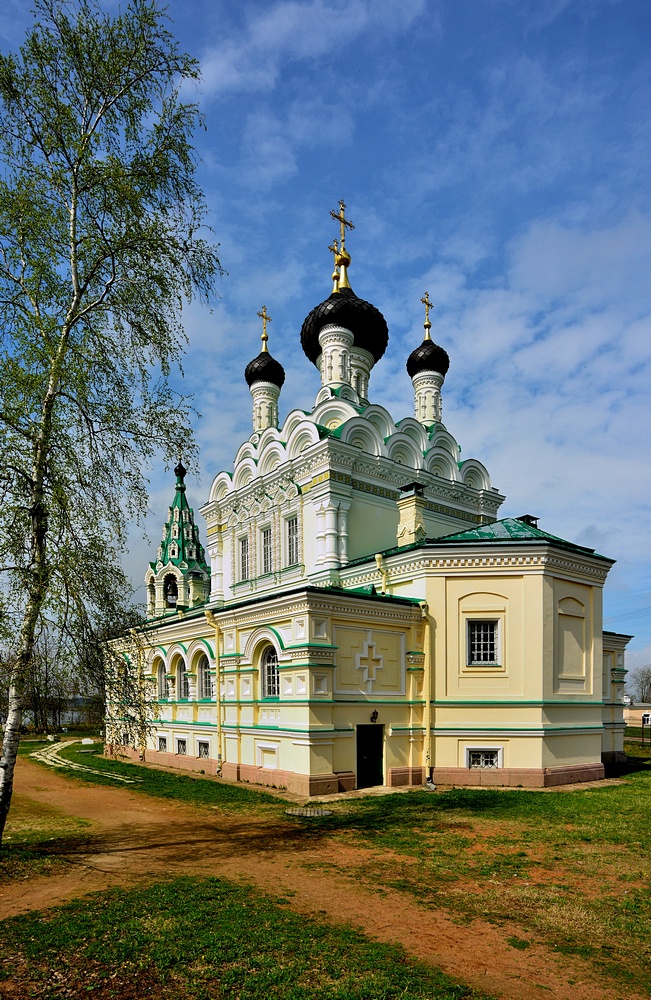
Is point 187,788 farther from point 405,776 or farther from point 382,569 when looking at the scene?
point 382,569

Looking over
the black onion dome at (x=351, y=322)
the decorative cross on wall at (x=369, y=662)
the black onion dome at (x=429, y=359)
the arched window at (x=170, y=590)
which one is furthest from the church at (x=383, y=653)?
the arched window at (x=170, y=590)

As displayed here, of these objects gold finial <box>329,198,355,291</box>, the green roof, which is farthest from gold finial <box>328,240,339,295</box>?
the green roof

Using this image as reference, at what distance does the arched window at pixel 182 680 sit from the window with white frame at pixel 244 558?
469 cm

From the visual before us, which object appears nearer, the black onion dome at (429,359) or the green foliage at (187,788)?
the green foliage at (187,788)

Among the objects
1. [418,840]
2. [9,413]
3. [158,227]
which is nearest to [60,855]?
[418,840]

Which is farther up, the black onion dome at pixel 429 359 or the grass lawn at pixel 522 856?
the black onion dome at pixel 429 359

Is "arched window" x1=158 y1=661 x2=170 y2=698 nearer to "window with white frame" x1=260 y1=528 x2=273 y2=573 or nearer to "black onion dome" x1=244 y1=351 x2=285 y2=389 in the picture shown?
"window with white frame" x1=260 y1=528 x2=273 y2=573

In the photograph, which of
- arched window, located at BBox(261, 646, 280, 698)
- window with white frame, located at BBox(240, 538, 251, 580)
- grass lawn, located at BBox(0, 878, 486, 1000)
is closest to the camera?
grass lawn, located at BBox(0, 878, 486, 1000)

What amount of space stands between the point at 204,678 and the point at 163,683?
345cm

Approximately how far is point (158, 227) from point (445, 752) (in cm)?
1307

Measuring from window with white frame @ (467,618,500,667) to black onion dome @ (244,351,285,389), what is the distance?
1708 centimetres

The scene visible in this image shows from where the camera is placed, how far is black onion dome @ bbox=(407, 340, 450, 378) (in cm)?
2806

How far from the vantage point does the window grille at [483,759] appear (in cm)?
1590

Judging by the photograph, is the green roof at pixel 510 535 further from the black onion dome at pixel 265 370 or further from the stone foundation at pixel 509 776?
the black onion dome at pixel 265 370
